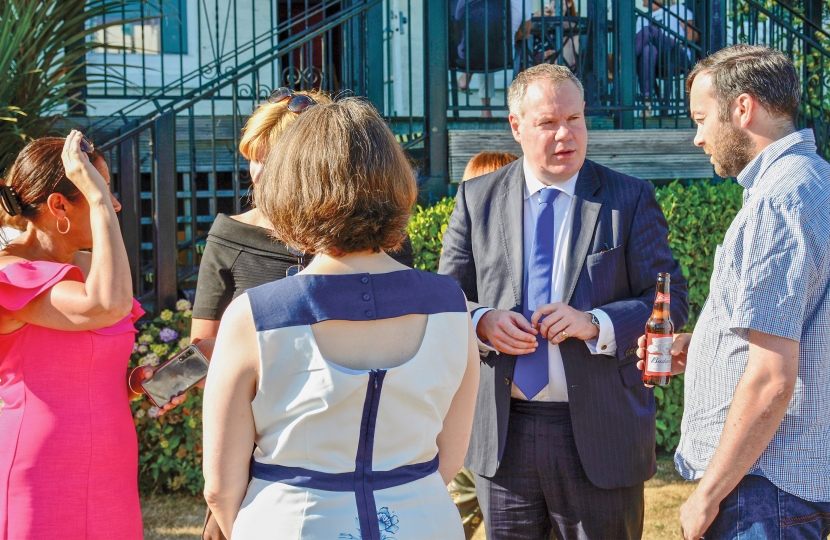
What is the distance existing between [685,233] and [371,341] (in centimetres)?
429

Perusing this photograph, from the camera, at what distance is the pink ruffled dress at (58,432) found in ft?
8.30

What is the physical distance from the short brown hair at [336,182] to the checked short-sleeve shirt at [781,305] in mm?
928

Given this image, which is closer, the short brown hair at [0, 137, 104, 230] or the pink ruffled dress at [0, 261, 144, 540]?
the pink ruffled dress at [0, 261, 144, 540]

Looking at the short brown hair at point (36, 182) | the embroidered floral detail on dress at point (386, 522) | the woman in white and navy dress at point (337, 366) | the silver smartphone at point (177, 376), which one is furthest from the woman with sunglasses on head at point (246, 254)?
the embroidered floral detail on dress at point (386, 522)

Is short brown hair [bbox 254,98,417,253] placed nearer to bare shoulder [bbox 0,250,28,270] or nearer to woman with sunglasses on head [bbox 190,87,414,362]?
woman with sunglasses on head [bbox 190,87,414,362]

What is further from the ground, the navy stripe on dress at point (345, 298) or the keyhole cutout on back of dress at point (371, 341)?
the navy stripe on dress at point (345, 298)

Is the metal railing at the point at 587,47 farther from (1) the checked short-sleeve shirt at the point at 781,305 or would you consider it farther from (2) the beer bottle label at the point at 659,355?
(1) the checked short-sleeve shirt at the point at 781,305

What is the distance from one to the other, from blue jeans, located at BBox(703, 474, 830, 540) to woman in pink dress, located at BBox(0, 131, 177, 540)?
1.84 meters

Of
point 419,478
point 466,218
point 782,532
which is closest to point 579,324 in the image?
point 466,218

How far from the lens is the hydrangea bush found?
205 inches

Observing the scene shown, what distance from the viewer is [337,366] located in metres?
A: 1.77

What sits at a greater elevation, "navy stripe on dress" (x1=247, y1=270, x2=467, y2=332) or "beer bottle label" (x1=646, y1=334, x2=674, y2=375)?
"navy stripe on dress" (x1=247, y1=270, x2=467, y2=332)

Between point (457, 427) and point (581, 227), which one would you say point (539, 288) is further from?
point (457, 427)

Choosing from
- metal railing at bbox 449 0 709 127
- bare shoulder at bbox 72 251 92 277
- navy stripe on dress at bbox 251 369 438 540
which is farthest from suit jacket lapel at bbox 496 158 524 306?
metal railing at bbox 449 0 709 127
